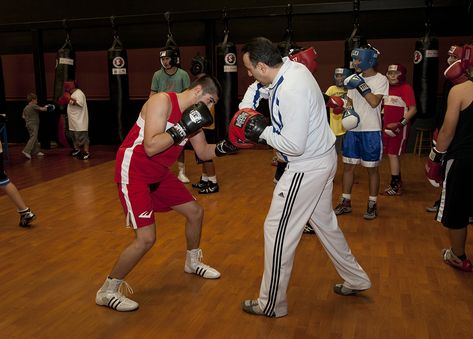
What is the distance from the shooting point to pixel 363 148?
4.38m

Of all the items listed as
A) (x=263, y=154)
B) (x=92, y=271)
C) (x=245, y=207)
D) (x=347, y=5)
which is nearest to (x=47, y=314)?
(x=92, y=271)

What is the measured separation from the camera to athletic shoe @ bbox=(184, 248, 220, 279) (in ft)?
10.7

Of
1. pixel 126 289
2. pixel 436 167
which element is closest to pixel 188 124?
pixel 126 289

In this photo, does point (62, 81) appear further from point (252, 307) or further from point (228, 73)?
point (252, 307)

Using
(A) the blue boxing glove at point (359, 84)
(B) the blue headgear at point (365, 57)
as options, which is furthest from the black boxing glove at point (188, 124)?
(B) the blue headgear at point (365, 57)

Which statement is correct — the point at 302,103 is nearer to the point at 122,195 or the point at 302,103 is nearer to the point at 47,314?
the point at 122,195

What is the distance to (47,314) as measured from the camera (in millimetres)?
2785

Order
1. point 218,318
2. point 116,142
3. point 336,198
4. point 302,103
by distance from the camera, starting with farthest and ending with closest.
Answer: point 116,142
point 336,198
point 218,318
point 302,103

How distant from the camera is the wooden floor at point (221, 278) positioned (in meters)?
2.61

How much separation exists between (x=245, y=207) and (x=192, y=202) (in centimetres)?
195

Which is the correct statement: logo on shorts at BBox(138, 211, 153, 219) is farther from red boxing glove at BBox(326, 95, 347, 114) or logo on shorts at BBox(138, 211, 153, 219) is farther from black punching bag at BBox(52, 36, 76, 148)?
black punching bag at BBox(52, 36, 76, 148)

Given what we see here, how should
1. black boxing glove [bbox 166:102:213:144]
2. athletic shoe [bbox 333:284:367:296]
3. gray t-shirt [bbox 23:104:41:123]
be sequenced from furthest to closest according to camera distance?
1. gray t-shirt [bbox 23:104:41:123]
2. athletic shoe [bbox 333:284:367:296]
3. black boxing glove [bbox 166:102:213:144]

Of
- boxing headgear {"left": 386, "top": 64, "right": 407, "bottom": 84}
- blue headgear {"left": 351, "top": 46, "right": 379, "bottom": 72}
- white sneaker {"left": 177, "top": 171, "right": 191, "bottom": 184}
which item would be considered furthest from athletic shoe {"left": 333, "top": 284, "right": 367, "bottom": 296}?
white sneaker {"left": 177, "top": 171, "right": 191, "bottom": 184}

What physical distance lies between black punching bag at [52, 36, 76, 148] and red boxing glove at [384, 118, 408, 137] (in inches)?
196
